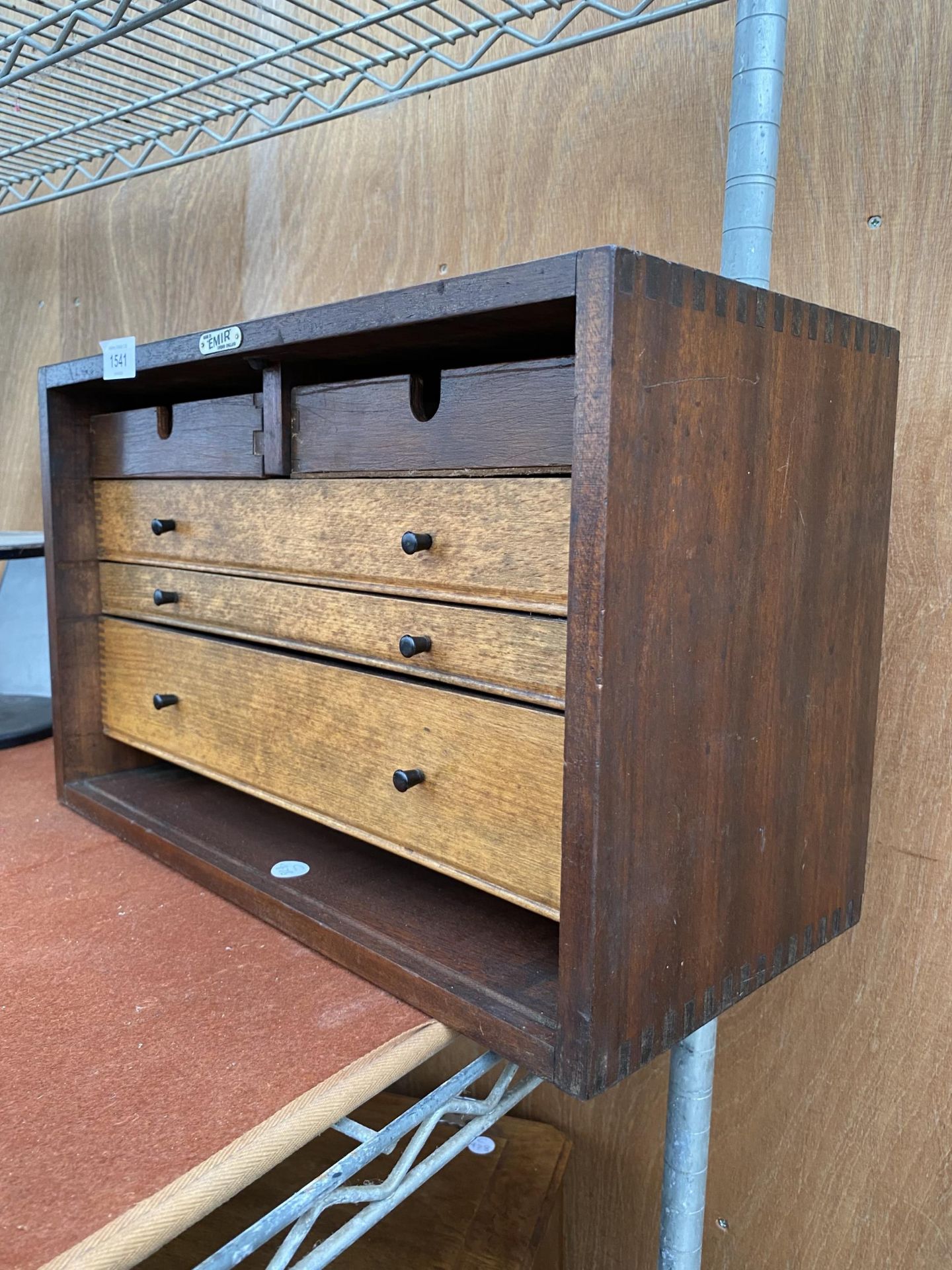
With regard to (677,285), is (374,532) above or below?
below

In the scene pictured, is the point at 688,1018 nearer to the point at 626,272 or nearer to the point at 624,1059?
the point at 624,1059

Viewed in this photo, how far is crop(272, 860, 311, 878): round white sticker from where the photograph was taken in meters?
0.87

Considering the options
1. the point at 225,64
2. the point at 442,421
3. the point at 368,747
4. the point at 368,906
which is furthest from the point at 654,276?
the point at 225,64

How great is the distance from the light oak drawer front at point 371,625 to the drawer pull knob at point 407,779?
8cm

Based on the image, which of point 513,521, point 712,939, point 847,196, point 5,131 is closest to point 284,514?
point 513,521

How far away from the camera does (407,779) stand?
0.75m

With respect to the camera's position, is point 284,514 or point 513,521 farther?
point 284,514

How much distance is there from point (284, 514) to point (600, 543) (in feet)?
1.31

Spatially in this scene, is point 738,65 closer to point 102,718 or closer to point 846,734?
point 846,734

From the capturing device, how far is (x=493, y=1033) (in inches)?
25.5

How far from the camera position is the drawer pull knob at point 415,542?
2.35 ft

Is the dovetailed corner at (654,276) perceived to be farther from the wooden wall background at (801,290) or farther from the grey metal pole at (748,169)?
the wooden wall background at (801,290)

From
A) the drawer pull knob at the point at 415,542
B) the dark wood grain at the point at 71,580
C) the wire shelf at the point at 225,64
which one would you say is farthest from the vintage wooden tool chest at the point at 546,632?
the wire shelf at the point at 225,64

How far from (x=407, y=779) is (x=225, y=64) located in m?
1.08
